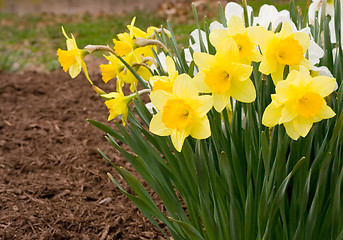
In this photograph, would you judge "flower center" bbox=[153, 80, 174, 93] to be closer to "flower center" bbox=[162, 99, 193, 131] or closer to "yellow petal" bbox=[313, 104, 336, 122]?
"flower center" bbox=[162, 99, 193, 131]

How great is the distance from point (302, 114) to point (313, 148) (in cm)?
31

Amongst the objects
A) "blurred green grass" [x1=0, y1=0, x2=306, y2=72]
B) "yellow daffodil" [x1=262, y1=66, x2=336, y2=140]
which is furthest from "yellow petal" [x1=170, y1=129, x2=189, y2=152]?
"blurred green grass" [x1=0, y1=0, x2=306, y2=72]

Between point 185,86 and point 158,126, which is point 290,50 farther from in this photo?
point 158,126

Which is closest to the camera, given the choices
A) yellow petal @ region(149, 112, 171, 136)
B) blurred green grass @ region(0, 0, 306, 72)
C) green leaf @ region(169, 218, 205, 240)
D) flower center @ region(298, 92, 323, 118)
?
flower center @ region(298, 92, 323, 118)

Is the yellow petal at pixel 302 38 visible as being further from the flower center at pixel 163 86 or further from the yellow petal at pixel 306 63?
the flower center at pixel 163 86

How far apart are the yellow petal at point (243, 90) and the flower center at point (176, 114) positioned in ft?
0.40

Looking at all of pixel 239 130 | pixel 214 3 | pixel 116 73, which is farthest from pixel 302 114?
pixel 214 3

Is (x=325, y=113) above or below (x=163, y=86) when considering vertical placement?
below

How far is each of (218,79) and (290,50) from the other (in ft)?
0.64

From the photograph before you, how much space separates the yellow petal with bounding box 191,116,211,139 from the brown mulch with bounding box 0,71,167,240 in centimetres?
117

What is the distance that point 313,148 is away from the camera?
4.60ft

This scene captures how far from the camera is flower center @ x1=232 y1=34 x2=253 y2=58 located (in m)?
1.22

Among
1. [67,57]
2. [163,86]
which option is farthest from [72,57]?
[163,86]

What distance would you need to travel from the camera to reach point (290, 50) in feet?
3.92
